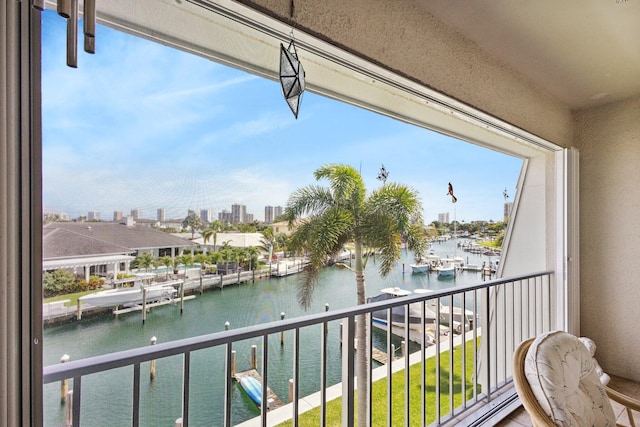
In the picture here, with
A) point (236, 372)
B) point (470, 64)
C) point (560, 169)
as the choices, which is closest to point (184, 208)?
point (236, 372)

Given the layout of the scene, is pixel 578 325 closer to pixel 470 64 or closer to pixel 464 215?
pixel 464 215

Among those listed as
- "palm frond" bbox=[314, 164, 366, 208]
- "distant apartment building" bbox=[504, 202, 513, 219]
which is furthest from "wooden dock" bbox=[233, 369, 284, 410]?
"distant apartment building" bbox=[504, 202, 513, 219]

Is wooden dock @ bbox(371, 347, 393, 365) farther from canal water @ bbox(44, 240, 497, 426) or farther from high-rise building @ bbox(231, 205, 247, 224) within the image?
high-rise building @ bbox(231, 205, 247, 224)

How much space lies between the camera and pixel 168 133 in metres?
1.21

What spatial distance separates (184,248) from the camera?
4.16 feet

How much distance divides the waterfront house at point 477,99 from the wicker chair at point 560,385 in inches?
31.1

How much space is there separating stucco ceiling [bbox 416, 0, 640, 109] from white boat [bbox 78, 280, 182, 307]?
1808 millimetres

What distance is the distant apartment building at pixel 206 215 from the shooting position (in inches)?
51.7

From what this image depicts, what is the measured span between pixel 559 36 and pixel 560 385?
197 cm

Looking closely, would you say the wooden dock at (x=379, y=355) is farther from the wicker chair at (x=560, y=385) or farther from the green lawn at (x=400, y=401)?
the wicker chair at (x=560, y=385)

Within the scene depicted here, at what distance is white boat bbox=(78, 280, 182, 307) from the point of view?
3.46 feet

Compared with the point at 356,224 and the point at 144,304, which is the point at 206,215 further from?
the point at 356,224

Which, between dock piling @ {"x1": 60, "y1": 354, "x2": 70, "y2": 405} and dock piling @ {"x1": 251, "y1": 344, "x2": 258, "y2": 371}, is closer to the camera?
dock piling @ {"x1": 60, "y1": 354, "x2": 70, "y2": 405}

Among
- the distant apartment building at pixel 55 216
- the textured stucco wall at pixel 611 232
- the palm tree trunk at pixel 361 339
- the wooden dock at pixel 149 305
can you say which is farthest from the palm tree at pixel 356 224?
the textured stucco wall at pixel 611 232
